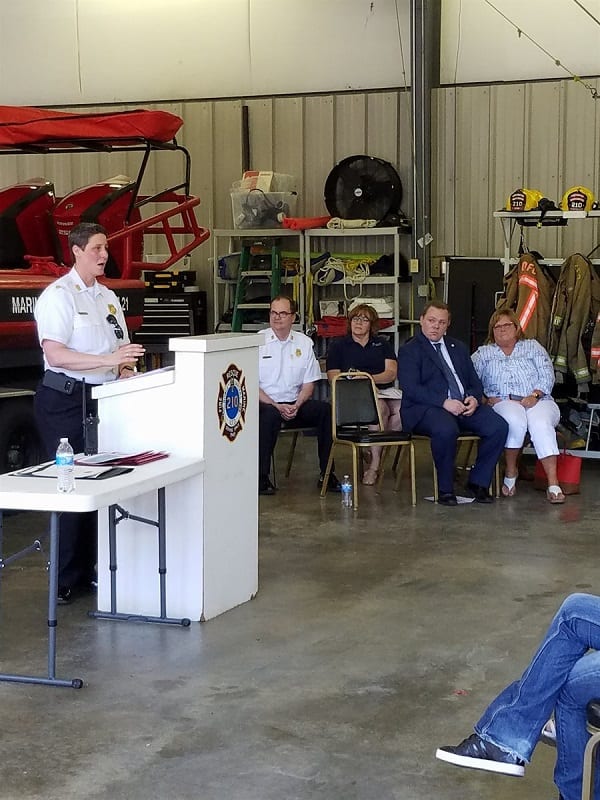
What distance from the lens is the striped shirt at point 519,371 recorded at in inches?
290

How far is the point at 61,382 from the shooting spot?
4746 mm

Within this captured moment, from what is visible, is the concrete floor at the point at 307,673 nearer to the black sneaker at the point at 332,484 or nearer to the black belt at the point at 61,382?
the black belt at the point at 61,382

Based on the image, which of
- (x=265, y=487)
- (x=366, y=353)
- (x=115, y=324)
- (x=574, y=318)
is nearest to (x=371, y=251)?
(x=574, y=318)

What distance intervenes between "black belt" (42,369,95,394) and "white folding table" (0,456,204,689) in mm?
565

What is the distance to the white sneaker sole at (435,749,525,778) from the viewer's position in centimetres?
276

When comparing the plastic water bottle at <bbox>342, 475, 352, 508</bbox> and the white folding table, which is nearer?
the white folding table

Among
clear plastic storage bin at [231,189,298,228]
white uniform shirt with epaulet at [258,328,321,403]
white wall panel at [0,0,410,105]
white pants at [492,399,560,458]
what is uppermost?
white wall panel at [0,0,410,105]

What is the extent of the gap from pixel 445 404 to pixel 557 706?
4495 mm

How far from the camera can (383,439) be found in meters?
7.05

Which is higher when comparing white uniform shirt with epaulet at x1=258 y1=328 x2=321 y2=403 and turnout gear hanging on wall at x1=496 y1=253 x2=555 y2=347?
turnout gear hanging on wall at x1=496 y1=253 x2=555 y2=347

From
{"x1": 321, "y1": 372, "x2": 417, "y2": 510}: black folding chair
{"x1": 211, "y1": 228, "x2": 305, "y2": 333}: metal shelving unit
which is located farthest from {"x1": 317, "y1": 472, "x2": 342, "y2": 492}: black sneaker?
{"x1": 211, "y1": 228, "x2": 305, "y2": 333}: metal shelving unit

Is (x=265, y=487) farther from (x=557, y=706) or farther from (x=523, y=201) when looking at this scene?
(x=557, y=706)

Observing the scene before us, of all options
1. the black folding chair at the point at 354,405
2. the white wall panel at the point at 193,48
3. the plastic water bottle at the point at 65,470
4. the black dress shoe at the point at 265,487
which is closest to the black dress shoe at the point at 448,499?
the black folding chair at the point at 354,405

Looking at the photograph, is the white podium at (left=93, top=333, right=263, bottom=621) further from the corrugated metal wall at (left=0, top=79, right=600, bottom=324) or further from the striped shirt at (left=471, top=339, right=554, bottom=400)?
the corrugated metal wall at (left=0, top=79, right=600, bottom=324)
